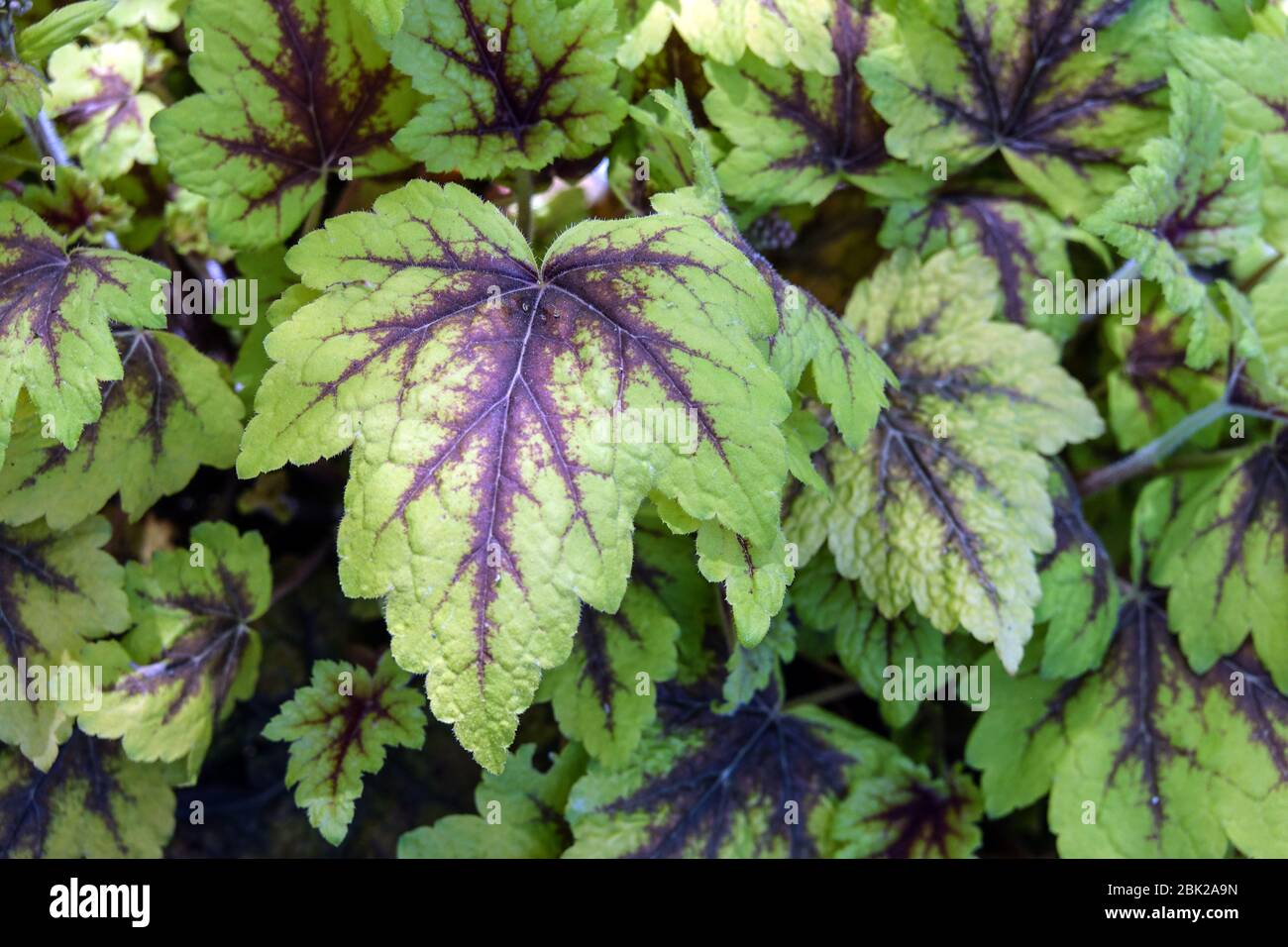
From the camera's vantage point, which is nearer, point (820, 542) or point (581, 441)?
point (581, 441)

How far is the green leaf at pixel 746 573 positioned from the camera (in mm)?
1391

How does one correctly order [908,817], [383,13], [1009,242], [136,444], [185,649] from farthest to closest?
[1009,242], [908,817], [185,649], [136,444], [383,13]

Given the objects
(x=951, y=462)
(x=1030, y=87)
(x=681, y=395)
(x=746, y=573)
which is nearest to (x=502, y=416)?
(x=681, y=395)

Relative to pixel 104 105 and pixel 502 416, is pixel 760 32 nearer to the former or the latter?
pixel 502 416

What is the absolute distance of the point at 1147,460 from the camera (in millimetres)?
2084

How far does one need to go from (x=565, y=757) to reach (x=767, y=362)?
0.90 m

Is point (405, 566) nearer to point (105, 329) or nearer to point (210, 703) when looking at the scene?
point (105, 329)

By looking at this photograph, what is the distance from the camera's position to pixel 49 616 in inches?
68.7

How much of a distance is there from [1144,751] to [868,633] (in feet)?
1.89

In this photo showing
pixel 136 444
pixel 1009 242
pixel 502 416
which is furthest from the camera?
pixel 1009 242

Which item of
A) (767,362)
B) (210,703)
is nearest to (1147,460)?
(767,362)

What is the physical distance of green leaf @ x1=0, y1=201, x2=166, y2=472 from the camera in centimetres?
147

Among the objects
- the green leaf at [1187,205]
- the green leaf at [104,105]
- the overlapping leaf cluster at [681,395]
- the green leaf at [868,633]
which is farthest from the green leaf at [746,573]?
the green leaf at [104,105]

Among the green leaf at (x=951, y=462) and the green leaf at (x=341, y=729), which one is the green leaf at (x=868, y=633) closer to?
the green leaf at (x=951, y=462)
